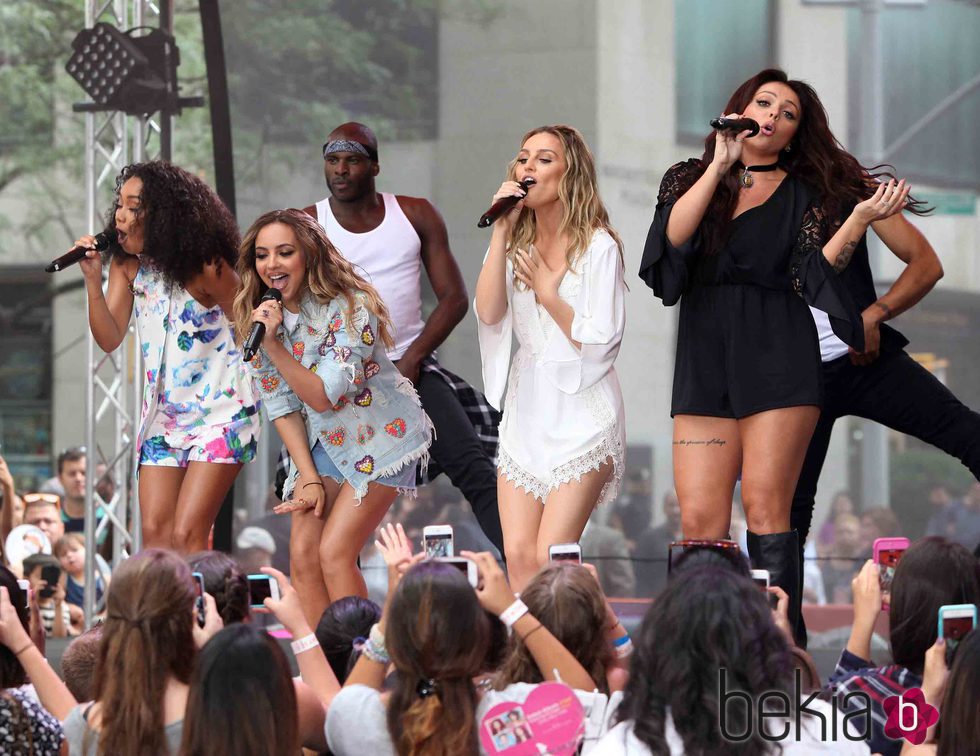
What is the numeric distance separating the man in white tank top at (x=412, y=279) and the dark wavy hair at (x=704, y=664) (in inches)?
87.9

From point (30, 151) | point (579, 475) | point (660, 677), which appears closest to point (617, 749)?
point (660, 677)

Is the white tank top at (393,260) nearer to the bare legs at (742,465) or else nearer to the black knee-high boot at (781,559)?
the bare legs at (742,465)

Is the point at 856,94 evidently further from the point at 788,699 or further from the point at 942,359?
the point at 788,699

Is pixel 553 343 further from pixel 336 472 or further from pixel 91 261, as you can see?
pixel 91 261

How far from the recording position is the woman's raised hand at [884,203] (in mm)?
3523

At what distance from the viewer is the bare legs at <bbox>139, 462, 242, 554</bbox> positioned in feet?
13.9

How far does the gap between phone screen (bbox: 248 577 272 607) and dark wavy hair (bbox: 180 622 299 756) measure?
0.63m

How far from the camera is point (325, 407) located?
393 cm

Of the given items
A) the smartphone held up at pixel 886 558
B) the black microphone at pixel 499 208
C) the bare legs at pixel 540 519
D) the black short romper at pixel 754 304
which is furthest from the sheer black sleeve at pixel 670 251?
the smartphone held up at pixel 886 558

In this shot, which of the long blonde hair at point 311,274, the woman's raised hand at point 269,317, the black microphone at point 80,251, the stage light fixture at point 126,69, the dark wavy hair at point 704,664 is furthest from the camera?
the stage light fixture at point 126,69

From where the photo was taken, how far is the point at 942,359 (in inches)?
332

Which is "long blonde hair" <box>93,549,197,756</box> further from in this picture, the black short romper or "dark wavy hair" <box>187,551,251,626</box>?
the black short romper

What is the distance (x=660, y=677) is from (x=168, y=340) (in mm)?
2570

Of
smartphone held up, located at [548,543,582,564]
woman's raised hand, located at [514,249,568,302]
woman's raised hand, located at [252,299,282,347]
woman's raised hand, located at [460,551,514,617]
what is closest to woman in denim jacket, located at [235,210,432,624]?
woman's raised hand, located at [252,299,282,347]
